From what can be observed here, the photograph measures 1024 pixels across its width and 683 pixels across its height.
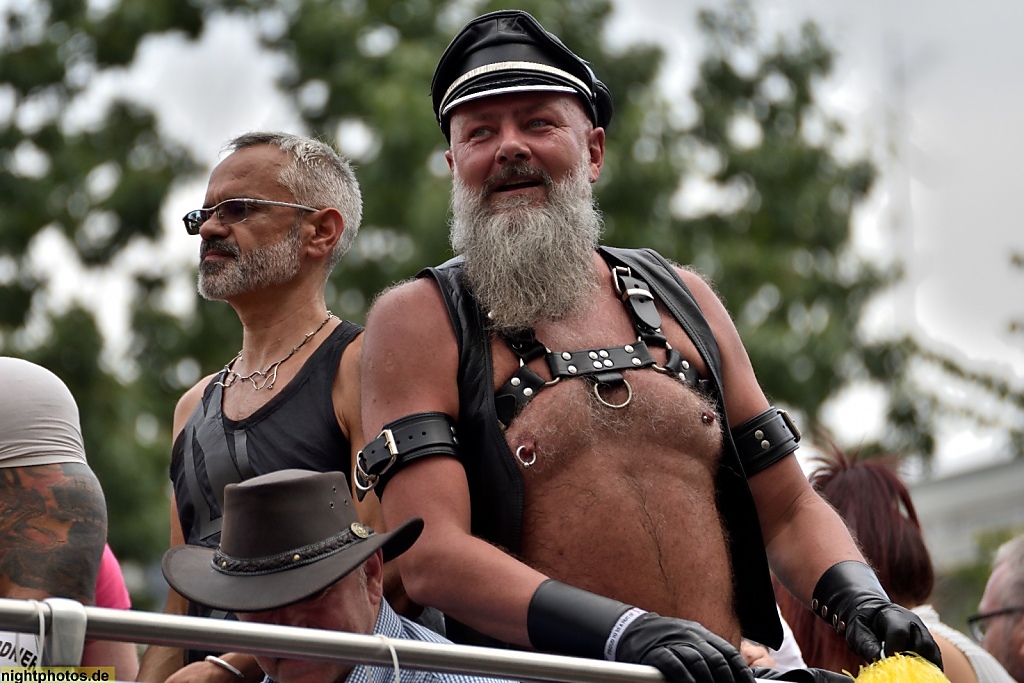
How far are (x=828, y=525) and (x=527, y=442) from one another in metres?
0.80

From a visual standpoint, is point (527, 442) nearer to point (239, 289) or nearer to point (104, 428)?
point (239, 289)

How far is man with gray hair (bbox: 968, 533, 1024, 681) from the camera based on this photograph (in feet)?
15.5

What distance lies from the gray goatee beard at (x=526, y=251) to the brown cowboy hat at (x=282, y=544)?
2.21 feet

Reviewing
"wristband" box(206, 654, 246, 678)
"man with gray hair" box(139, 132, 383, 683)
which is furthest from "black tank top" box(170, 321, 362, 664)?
"wristband" box(206, 654, 246, 678)

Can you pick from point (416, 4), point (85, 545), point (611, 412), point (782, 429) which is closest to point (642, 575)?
point (611, 412)

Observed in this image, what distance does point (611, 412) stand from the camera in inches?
132

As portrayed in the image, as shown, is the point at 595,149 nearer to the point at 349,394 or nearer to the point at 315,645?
the point at 349,394

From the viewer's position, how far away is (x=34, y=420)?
3.45 meters

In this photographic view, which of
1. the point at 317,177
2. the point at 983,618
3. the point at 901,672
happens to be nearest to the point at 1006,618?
the point at 983,618

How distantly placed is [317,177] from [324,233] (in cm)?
18

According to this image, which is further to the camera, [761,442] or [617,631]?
[761,442]

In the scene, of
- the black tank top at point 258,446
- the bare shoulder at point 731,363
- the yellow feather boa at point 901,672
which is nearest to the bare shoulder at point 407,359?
the black tank top at point 258,446

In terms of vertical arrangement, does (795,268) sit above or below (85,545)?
below

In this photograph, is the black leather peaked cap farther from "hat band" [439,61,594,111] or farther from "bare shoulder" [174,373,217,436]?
"bare shoulder" [174,373,217,436]
